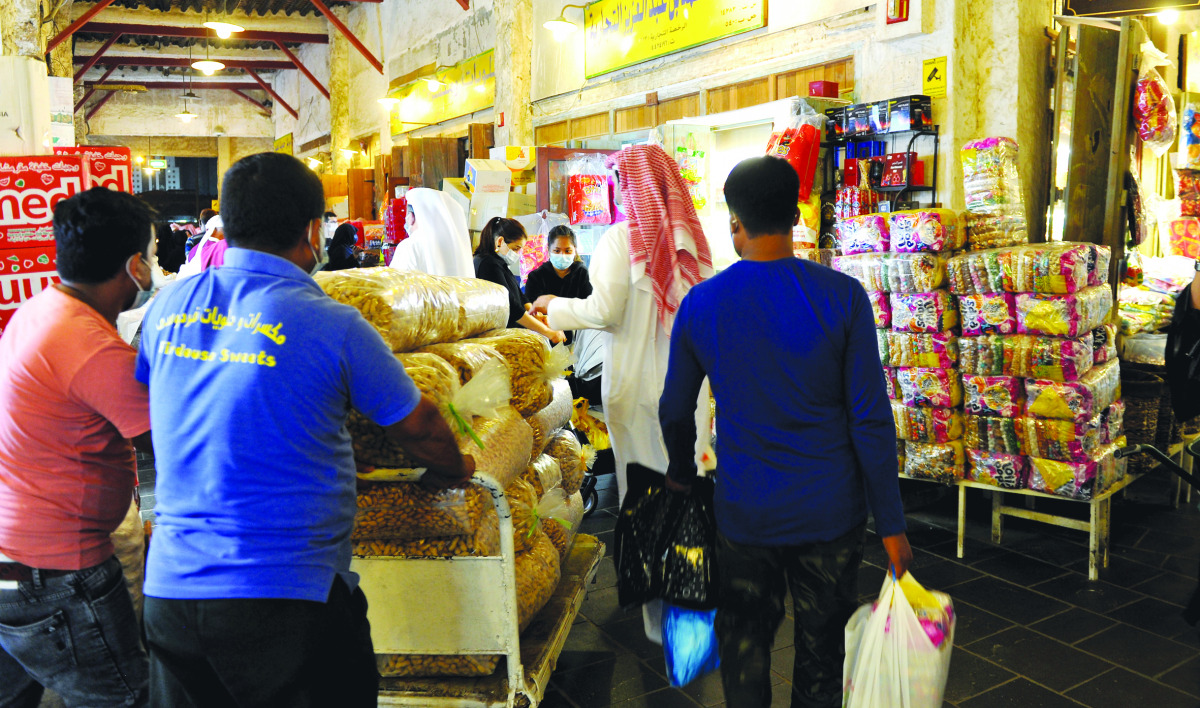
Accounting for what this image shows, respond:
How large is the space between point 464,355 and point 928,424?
8.37ft

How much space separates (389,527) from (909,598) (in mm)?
1215

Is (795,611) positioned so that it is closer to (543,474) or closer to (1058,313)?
(543,474)

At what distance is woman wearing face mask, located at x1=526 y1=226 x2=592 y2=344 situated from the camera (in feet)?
17.0

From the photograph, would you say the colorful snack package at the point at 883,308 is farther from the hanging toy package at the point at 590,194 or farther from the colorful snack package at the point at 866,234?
the hanging toy package at the point at 590,194

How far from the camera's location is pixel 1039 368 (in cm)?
372

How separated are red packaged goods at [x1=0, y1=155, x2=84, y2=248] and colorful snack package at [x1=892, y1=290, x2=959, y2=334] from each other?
3.63m

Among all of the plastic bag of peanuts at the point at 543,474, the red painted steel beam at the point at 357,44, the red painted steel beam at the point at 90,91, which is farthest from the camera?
the red painted steel beam at the point at 90,91

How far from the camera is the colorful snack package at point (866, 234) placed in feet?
13.2

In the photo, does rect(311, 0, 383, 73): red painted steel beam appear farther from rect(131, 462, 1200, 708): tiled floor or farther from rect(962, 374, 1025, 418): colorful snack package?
rect(962, 374, 1025, 418): colorful snack package

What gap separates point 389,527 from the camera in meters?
2.08

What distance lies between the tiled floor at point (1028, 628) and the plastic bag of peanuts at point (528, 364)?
96 cm

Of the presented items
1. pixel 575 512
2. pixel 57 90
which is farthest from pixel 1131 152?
pixel 57 90

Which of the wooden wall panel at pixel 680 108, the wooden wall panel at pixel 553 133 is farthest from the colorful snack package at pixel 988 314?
the wooden wall panel at pixel 553 133

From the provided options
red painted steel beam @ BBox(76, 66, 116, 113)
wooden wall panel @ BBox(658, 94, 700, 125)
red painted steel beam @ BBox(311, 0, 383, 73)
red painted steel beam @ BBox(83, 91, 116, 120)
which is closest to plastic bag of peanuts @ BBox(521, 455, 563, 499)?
wooden wall panel @ BBox(658, 94, 700, 125)
